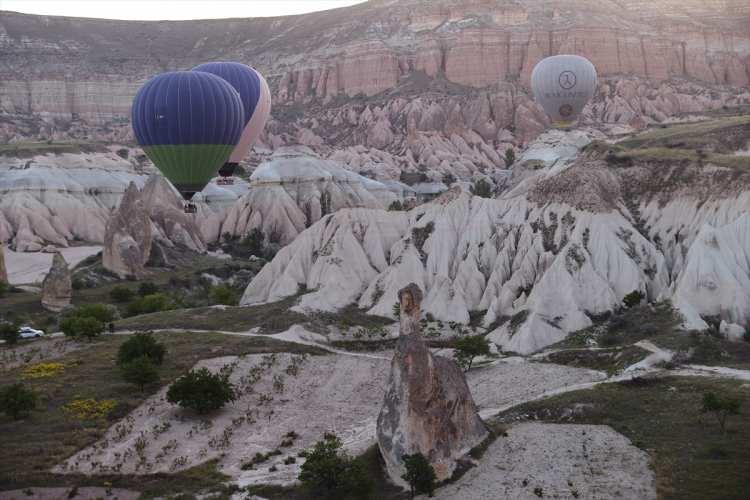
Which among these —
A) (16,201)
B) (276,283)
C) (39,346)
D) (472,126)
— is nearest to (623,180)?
(276,283)

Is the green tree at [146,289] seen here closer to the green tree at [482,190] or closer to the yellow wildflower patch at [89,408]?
the yellow wildflower patch at [89,408]

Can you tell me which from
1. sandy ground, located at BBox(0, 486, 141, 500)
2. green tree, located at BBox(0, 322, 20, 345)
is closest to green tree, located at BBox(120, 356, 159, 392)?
sandy ground, located at BBox(0, 486, 141, 500)

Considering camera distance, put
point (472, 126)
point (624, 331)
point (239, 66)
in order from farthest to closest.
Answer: point (472, 126) → point (239, 66) → point (624, 331)

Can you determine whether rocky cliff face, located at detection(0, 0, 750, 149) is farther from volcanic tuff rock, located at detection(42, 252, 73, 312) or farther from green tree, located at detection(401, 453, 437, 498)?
green tree, located at detection(401, 453, 437, 498)

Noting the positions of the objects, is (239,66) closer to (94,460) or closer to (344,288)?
(344,288)

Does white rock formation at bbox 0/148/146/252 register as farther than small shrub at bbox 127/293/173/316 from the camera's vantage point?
Yes

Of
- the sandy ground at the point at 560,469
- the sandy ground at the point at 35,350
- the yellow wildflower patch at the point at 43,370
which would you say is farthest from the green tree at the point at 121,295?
the sandy ground at the point at 560,469
